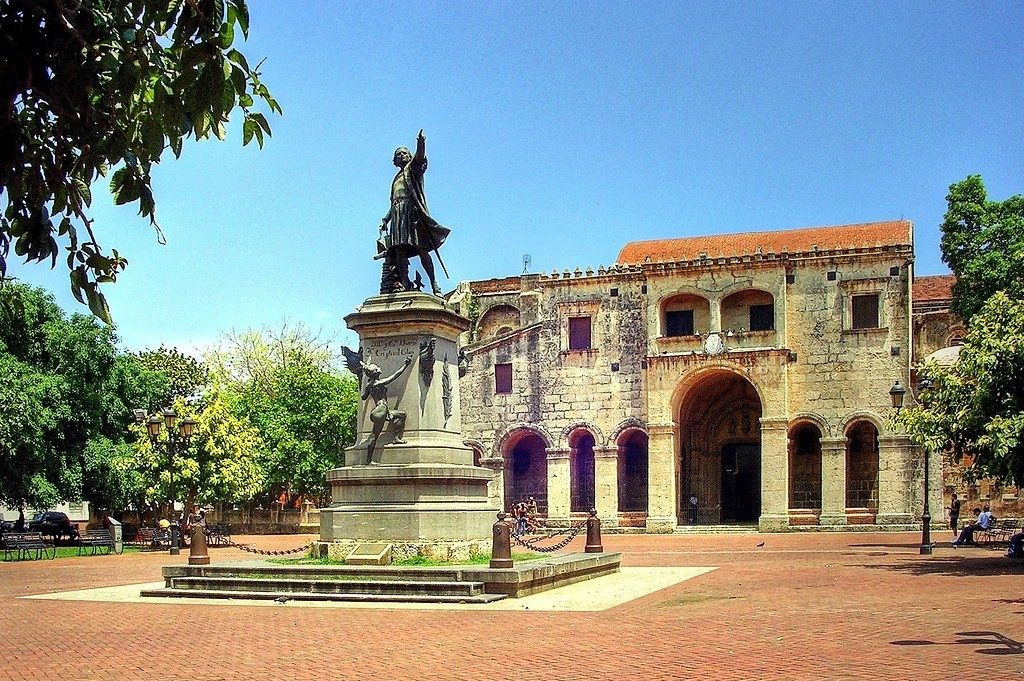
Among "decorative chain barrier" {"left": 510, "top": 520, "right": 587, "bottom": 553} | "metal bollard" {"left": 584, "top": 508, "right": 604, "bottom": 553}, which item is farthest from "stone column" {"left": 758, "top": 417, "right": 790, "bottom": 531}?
"metal bollard" {"left": 584, "top": 508, "right": 604, "bottom": 553}

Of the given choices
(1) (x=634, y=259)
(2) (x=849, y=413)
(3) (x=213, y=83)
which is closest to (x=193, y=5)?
(3) (x=213, y=83)

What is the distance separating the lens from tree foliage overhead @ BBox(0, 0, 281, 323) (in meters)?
4.16

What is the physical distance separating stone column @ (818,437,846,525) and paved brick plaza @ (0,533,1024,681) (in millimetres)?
25876

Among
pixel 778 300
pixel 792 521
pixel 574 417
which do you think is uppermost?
pixel 778 300

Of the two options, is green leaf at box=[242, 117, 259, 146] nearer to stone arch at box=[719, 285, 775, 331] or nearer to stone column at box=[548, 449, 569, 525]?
stone arch at box=[719, 285, 775, 331]

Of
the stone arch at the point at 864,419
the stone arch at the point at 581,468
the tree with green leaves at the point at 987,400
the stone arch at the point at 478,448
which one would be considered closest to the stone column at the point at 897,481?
Answer: the stone arch at the point at 864,419

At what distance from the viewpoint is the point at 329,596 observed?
54.4ft

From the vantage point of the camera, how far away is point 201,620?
14555 millimetres

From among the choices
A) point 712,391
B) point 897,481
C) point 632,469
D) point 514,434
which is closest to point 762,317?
point 712,391

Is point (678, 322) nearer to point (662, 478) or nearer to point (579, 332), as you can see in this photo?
point (579, 332)

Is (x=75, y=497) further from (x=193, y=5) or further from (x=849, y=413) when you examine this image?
(x=193, y=5)

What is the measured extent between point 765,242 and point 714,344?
9302 millimetres

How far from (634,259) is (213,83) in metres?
51.7

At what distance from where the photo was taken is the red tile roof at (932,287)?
2191 inches
